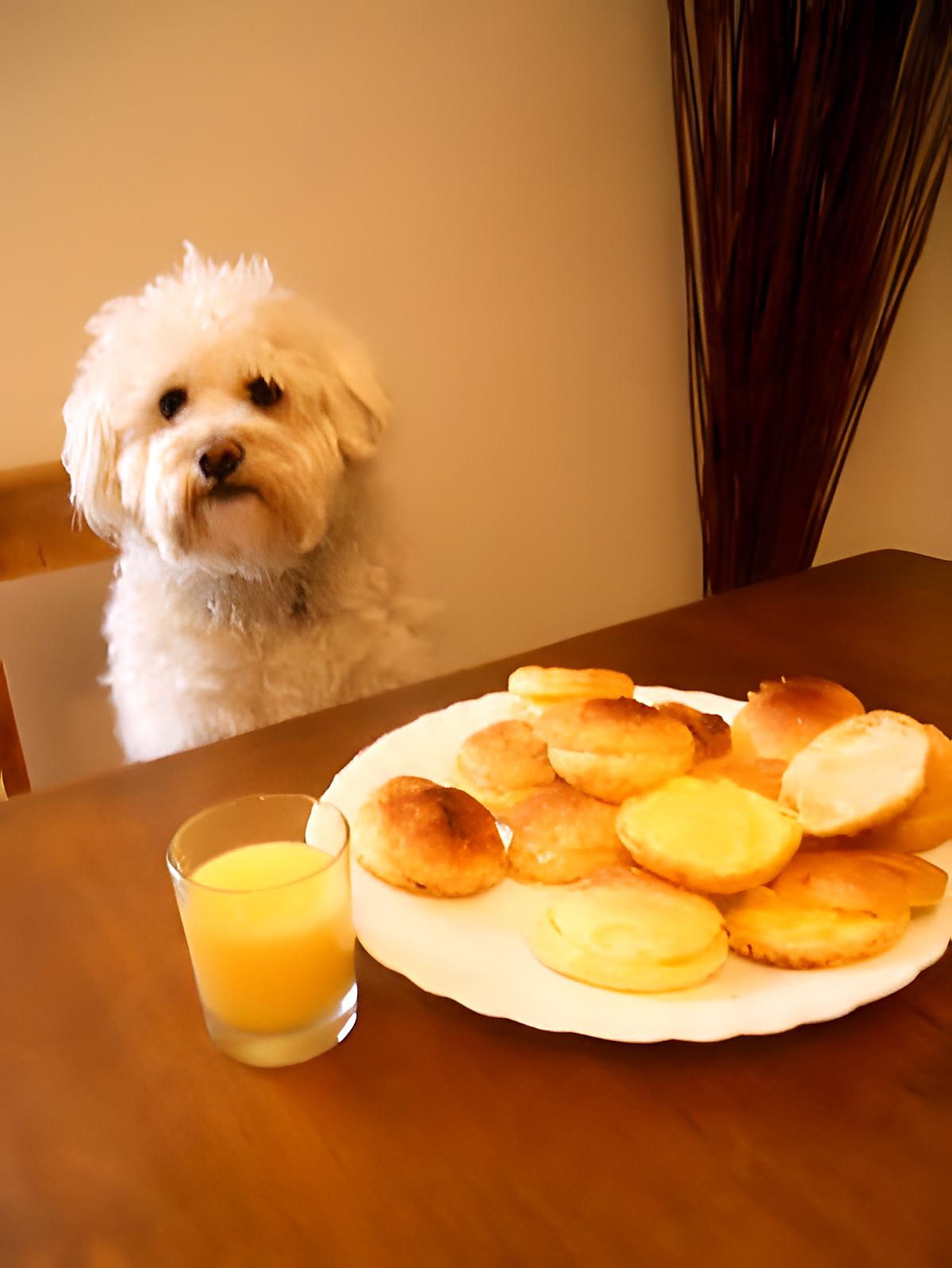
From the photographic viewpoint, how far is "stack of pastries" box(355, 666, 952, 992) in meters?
0.58

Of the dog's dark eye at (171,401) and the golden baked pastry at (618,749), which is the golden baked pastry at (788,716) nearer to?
the golden baked pastry at (618,749)

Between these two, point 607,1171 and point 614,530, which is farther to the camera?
point 614,530

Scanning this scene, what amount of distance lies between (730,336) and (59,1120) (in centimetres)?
185

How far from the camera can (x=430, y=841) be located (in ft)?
2.16

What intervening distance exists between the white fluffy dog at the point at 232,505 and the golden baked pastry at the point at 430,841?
683 millimetres

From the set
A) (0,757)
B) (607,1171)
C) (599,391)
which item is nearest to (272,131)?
(599,391)

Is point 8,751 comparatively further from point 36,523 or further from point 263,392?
point 263,392

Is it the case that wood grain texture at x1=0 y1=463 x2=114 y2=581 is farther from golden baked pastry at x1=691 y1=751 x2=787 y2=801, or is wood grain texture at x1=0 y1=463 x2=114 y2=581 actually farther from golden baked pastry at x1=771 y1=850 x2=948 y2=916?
golden baked pastry at x1=771 y1=850 x2=948 y2=916

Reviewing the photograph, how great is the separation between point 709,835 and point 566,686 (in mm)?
232

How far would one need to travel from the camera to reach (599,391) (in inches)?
85.6

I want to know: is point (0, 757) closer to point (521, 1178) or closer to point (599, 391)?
point (521, 1178)

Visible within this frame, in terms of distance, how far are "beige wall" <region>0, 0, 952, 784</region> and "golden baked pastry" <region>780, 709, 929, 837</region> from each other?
111 cm

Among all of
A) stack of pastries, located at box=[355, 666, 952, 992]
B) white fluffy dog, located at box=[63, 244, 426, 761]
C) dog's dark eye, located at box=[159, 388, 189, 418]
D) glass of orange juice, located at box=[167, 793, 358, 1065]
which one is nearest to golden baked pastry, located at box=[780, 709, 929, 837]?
stack of pastries, located at box=[355, 666, 952, 992]

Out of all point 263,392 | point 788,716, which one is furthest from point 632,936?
point 263,392
